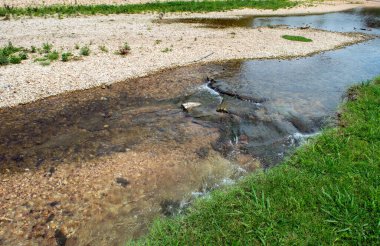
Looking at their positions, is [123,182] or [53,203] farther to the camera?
[123,182]

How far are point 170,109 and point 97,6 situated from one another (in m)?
37.0

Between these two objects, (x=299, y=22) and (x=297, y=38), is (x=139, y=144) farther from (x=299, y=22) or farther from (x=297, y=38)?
(x=299, y=22)

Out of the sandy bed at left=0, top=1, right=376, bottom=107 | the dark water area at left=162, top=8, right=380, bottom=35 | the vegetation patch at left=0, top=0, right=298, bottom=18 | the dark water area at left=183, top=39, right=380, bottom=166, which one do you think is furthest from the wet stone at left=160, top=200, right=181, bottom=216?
the vegetation patch at left=0, top=0, right=298, bottom=18

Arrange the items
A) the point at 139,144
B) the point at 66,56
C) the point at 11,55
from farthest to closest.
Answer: the point at 66,56 < the point at 11,55 < the point at 139,144

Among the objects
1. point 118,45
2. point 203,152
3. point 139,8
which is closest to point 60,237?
point 203,152

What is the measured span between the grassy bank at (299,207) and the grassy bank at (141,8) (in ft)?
125

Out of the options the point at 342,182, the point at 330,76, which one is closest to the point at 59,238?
the point at 342,182

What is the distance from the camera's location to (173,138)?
39.4 ft

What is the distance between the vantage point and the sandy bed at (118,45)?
54.0 feet

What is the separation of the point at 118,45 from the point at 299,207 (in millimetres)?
20429

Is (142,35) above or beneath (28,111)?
above

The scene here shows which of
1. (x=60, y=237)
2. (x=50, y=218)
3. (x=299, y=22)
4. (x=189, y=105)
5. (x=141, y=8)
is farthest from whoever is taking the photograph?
(x=141, y=8)

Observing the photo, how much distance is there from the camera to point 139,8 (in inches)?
1784

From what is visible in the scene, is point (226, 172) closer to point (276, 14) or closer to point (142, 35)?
point (142, 35)
